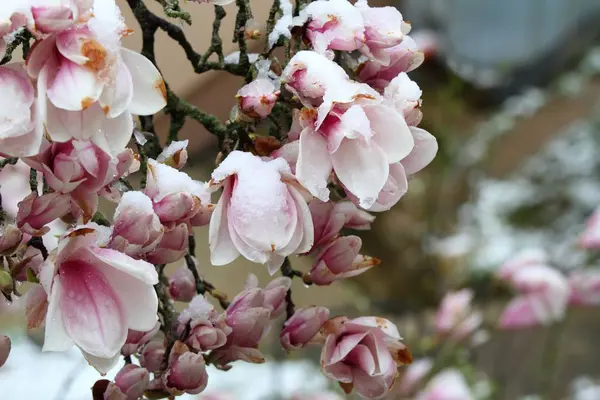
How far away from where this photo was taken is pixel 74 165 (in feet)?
0.52

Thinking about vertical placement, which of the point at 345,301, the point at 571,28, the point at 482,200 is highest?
the point at 345,301

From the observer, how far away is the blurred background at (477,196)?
509mm

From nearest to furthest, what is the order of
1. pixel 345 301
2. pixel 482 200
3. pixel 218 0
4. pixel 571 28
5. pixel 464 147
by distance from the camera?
pixel 218 0, pixel 345 301, pixel 464 147, pixel 482 200, pixel 571 28

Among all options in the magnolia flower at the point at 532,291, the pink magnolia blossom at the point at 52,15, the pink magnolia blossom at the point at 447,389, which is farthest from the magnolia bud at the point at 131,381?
the magnolia flower at the point at 532,291

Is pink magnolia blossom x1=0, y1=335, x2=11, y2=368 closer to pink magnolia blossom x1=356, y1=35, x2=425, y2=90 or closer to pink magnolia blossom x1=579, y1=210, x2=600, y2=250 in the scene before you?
pink magnolia blossom x1=356, y1=35, x2=425, y2=90

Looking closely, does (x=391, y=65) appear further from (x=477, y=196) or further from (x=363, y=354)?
(x=477, y=196)

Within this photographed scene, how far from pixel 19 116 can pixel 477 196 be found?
138 cm

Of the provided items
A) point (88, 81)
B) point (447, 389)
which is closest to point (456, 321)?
point (447, 389)

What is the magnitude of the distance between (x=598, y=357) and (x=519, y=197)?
1.62 ft

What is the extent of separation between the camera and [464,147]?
50.2 inches

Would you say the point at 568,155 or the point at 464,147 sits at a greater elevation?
the point at 464,147

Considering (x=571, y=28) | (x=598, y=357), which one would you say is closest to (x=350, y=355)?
(x=598, y=357)

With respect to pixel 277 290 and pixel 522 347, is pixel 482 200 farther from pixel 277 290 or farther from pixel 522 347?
pixel 277 290

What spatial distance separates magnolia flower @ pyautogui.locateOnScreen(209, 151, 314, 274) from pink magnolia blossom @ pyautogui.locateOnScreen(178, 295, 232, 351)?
33 mm
